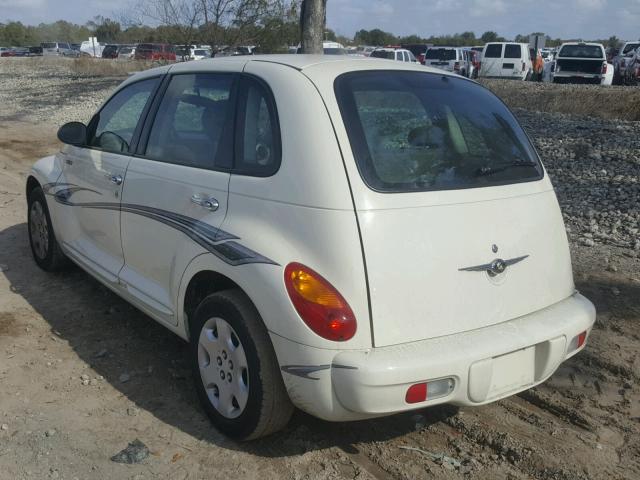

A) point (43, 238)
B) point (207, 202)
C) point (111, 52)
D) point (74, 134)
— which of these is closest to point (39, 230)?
point (43, 238)

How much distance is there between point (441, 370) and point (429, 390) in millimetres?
106

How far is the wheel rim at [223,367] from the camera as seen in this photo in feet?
9.91

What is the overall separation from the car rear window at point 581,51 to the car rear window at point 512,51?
3005 millimetres

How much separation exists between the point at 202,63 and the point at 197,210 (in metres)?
1.00

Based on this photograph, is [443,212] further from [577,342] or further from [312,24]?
[312,24]

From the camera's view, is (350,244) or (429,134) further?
(429,134)

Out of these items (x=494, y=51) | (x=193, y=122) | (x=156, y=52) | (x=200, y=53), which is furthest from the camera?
(x=494, y=51)

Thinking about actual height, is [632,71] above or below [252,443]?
above

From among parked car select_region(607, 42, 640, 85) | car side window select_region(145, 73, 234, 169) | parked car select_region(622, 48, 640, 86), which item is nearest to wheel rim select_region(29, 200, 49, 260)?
car side window select_region(145, 73, 234, 169)

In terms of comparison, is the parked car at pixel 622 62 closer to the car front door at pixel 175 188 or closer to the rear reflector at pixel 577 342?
the rear reflector at pixel 577 342

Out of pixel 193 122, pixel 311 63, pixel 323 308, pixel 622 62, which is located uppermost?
pixel 311 63

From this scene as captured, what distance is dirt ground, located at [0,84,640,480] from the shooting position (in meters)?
3.02

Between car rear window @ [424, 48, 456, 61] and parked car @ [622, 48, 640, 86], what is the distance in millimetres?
7557

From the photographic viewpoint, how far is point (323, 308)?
2.62m
